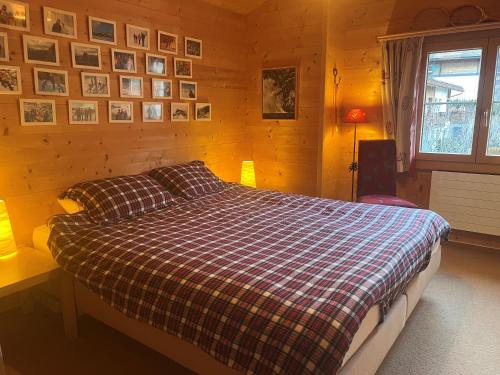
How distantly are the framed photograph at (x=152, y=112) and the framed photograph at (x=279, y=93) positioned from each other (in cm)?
139

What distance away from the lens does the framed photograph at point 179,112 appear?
3437mm

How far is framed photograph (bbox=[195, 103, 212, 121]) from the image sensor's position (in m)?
3.70

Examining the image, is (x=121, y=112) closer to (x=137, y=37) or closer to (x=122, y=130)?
(x=122, y=130)

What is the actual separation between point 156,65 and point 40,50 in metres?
0.99

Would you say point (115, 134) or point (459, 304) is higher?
point (115, 134)

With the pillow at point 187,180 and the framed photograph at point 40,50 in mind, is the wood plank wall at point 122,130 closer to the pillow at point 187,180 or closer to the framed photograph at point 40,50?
the framed photograph at point 40,50

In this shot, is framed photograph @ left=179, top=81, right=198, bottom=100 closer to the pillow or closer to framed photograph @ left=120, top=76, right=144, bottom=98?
framed photograph @ left=120, top=76, right=144, bottom=98

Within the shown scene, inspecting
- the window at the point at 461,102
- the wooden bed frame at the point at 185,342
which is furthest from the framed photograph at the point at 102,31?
the window at the point at 461,102

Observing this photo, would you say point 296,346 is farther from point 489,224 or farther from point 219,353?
point 489,224

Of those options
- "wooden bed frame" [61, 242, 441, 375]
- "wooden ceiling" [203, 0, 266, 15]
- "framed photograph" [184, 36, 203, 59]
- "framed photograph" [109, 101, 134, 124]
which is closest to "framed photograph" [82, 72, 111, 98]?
"framed photograph" [109, 101, 134, 124]

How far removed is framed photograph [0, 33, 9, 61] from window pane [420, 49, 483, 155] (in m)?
3.65

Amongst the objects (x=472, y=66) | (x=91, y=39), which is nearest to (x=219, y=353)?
(x=91, y=39)

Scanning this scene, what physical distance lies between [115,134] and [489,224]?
3476mm

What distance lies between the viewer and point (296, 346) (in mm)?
1264
